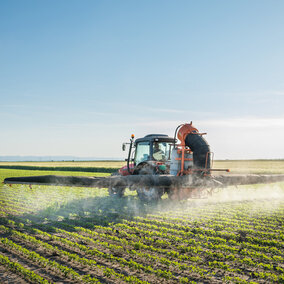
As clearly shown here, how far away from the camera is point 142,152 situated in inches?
512

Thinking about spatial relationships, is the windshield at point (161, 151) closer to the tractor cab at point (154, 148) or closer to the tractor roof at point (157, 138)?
the tractor cab at point (154, 148)

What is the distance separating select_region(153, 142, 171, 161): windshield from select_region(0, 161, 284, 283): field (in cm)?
209

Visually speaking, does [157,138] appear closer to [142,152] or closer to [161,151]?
[161,151]

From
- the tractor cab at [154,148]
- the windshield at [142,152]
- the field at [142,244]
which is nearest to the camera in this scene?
the field at [142,244]

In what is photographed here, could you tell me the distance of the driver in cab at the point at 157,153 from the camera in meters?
12.6

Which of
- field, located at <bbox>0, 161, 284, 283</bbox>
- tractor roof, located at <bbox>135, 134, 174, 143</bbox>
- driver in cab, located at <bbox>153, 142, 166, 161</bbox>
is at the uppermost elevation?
tractor roof, located at <bbox>135, 134, 174, 143</bbox>

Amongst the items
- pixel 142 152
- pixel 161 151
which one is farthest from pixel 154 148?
pixel 142 152

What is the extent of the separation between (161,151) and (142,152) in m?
0.85

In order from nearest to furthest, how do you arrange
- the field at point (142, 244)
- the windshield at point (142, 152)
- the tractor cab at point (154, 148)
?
the field at point (142, 244) < the tractor cab at point (154, 148) < the windshield at point (142, 152)

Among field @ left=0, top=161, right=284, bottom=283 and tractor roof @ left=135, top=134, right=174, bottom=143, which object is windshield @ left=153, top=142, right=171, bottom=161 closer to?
tractor roof @ left=135, top=134, right=174, bottom=143

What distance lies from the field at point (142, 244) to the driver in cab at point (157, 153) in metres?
2.04

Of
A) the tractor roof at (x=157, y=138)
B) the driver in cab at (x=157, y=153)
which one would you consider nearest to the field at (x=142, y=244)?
the driver in cab at (x=157, y=153)

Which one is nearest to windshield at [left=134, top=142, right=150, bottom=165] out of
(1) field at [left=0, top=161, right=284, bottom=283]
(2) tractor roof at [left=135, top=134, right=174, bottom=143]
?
(2) tractor roof at [left=135, top=134, right=174, bottom=143]

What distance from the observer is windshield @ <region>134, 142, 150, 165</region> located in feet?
41.7
